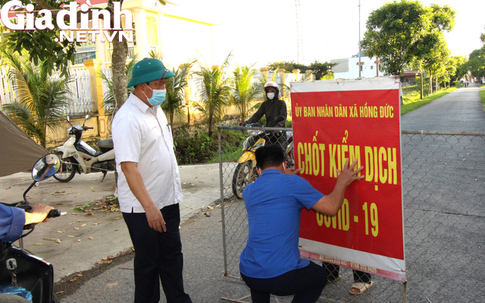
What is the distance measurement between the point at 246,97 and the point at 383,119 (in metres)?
13.6

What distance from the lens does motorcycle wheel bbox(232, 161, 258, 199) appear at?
6.48m

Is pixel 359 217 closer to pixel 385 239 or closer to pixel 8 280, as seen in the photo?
pixel 385 239

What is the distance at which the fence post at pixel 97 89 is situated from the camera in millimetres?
11586

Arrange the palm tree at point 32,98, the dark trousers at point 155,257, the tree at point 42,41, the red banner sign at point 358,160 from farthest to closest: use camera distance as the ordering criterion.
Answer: the palm tree at point 32,98 → the tree at point 42,41 → the dark trousers at point 155,257 → the red banner sign at point 358,160

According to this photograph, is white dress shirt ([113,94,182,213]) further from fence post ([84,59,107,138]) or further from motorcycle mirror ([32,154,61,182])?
fence post ([84,59,107,138])

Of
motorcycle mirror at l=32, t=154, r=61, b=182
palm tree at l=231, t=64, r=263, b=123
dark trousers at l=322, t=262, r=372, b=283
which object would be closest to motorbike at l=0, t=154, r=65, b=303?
motorcycle mirror at l=32, t=154, r=61, b=182

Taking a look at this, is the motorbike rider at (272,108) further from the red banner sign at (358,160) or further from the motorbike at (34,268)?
the motorbike at (34,268)

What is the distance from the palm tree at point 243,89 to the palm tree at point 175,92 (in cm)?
278

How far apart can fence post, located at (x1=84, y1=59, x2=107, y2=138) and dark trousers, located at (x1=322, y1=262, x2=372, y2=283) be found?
9404mm

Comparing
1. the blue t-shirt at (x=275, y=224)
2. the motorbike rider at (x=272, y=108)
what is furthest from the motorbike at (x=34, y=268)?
the motorbike rider at (x=272, y=108)

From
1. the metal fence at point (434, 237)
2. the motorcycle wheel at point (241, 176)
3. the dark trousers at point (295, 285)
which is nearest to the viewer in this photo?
the dark trousers at point (295, 285)

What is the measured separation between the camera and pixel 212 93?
1406 cm

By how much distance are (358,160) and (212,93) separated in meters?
11.7

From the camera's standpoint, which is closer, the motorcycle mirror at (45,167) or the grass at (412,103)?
the motorcycle mirror at (45,167)
